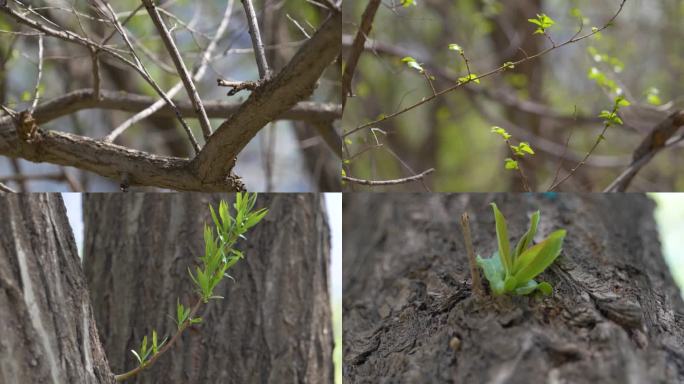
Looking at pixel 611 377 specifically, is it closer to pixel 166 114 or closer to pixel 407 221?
pixel 407 221

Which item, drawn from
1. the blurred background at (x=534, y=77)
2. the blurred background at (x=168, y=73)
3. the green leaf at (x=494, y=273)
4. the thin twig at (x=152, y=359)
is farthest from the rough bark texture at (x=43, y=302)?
the blurred background at (x=534, y=77)

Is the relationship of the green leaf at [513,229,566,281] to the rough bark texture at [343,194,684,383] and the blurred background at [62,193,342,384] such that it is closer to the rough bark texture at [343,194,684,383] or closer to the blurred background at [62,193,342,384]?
the rough bark texture at [343,194,684,383]

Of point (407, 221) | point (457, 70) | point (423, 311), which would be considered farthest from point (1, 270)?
point (457, 70)

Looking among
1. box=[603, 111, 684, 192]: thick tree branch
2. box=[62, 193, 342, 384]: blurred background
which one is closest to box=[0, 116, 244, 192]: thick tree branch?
box=[62, 193, 342, 384]: blurred background

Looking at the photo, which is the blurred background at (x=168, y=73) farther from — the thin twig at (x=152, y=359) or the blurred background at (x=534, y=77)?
the thin twig at (x=152, y=359)

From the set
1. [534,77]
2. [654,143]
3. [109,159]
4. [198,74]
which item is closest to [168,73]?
[198,74]
